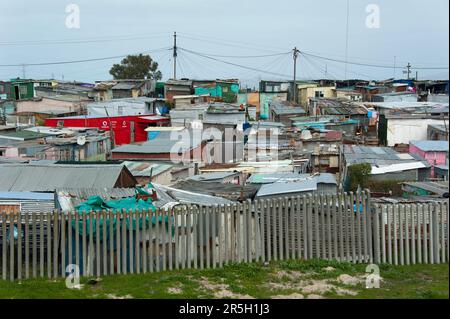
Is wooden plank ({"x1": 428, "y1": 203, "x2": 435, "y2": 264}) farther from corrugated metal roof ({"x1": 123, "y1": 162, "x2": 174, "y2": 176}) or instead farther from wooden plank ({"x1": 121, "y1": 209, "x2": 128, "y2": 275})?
corrugated metal roof ({"x1": 123, "y1": 162, "x2": 174, "y2": 176})

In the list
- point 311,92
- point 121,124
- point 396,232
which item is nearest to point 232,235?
point 396,232

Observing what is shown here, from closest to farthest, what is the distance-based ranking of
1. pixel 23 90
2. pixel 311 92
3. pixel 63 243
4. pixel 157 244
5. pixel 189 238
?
pixel 63 243
pixel 157 244
pixel 189 238
pixel 311 92
pixel 23 90

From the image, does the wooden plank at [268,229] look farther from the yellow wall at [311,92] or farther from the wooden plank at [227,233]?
the yellow wall at [311,92]

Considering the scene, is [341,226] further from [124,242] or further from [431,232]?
[124,242]

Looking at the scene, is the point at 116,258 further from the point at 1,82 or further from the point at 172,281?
the point at 1,82

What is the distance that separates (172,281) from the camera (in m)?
9.11

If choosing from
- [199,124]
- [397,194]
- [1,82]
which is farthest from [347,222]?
[1,82]

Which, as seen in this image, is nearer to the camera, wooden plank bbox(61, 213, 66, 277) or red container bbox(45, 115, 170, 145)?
wooden plank bbox(61, 213, 66, 277)

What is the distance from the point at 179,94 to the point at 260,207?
44545 millimetres

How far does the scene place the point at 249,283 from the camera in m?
9.05

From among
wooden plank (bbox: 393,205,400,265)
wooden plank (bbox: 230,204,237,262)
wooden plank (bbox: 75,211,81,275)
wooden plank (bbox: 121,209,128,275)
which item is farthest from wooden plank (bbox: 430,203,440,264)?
wooden plank (bbox: 75,211,81,275)

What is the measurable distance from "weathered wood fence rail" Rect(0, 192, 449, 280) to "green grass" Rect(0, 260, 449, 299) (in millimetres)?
316

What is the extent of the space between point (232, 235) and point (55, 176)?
7.89 m

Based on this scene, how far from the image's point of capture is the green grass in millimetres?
8359
